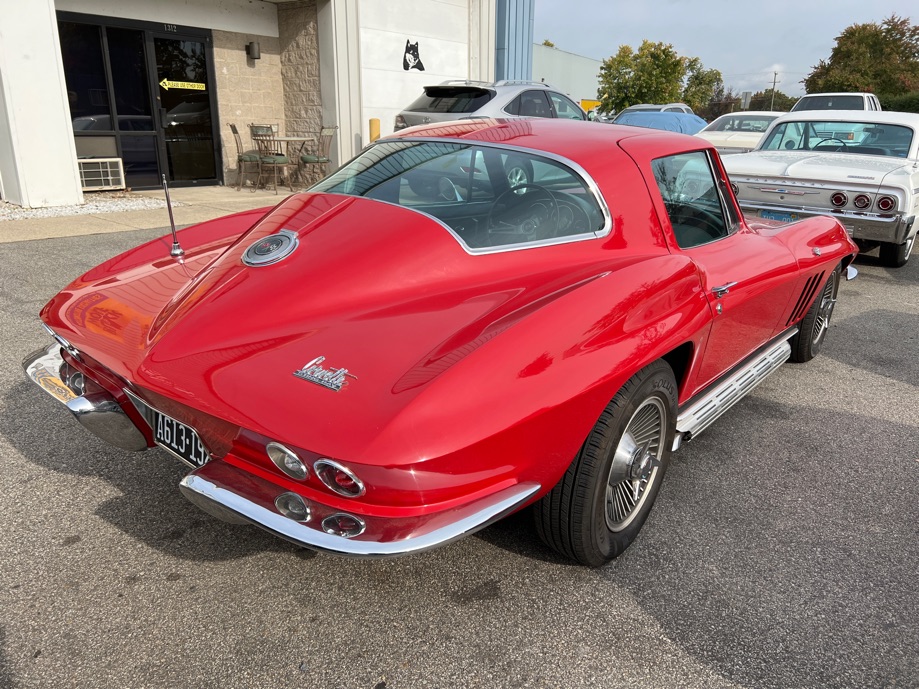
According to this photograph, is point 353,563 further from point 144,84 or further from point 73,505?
point 144,84

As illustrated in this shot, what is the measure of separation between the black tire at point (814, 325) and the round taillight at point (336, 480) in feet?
11.0

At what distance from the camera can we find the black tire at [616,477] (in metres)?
2.13

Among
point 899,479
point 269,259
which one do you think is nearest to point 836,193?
point 899,479

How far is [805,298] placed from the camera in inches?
151

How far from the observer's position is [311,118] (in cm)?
1244

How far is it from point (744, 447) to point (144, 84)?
1092cm

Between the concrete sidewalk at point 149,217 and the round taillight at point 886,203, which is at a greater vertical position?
the round taillight at point 886,203

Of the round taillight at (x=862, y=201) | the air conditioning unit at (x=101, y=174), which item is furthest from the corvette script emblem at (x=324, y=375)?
the air conditioning unit at (x=101, y=174)

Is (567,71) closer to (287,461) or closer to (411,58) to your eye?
(411,58)

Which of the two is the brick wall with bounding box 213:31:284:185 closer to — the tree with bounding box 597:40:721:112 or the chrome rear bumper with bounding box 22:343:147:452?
the chrome rear bumper with bounding box 22:343:147:452

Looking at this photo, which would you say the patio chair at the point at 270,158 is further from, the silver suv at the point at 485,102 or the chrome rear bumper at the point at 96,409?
the chrome rear bumper at the point at 96,409

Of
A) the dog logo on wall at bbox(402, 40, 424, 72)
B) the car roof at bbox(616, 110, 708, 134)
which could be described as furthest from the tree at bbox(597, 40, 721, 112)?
the dog logo on wall at bbox(402, 40, 424, 72)

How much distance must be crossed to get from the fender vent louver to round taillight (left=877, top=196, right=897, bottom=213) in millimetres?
2909

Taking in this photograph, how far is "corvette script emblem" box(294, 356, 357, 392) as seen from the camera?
1840 mm
